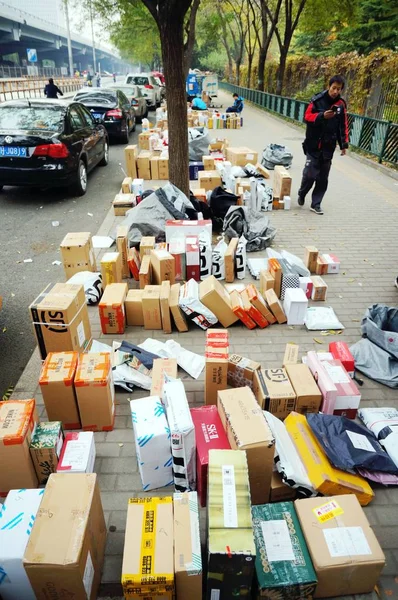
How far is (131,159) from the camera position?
33.9 feet

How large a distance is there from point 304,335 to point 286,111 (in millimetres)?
21204

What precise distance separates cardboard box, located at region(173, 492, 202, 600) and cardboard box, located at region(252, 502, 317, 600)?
33 cm

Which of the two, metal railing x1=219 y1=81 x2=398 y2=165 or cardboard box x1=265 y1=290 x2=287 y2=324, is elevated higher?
metal railing x1=219 y1=81 x2=398 y2=165

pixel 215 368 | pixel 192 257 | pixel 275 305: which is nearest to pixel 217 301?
pixel 275 305

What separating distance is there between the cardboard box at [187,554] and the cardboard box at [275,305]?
2.78 meters

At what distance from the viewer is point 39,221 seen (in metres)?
7.71

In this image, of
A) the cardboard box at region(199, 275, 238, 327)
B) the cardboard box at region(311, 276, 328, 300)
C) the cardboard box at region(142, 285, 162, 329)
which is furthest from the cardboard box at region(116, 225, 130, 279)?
the cardboard box at region(311, 276, 328, 300)

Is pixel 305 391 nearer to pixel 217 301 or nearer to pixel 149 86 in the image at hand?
pixel 217 301

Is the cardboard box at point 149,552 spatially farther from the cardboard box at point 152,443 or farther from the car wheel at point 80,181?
the car wheel at point 80,181

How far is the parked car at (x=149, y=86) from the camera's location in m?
23.7

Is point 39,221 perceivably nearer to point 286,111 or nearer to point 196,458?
point 196,458

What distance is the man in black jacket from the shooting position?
6941 mm

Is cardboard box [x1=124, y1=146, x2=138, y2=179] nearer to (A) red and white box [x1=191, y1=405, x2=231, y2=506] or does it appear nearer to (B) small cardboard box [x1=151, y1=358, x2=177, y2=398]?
(B) small cardboard box [x1=151, y1=358, x2=177, y2=398]

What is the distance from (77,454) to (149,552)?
3.20 ft
